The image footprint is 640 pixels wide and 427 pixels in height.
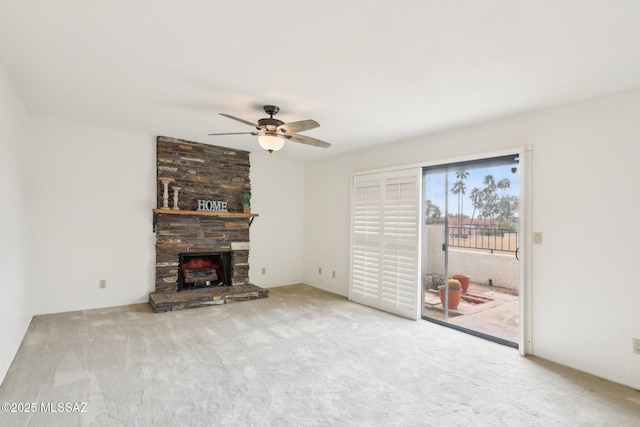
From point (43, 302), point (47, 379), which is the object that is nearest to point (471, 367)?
point (47, 379)

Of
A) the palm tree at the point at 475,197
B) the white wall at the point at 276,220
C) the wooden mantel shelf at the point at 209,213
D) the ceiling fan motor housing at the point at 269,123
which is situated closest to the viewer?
the ceiling fan motor housing at the point at 269,123

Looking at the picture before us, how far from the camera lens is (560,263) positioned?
305 cm

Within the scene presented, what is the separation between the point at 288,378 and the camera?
2635mm

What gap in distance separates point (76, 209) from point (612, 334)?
6.10m

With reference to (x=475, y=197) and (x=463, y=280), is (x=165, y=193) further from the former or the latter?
(x=463, y=280)

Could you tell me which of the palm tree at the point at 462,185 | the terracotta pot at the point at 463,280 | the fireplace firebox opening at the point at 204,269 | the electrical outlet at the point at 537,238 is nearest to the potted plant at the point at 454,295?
the terracotta pot at the point at 463,280

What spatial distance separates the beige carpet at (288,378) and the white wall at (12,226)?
0.81 ft

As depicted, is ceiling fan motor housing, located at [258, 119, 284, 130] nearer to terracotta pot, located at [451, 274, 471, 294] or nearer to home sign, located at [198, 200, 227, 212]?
home sign, located at [198, 200, 227, 212]

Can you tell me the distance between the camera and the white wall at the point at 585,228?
2.68m

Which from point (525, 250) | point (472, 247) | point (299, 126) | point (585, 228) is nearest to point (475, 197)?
point (472, 247)

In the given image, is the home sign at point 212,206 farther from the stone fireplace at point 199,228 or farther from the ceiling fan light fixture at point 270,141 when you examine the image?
the ceiling fan light fixture at point 270,141

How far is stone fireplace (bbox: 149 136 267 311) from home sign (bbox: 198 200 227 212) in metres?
0.07

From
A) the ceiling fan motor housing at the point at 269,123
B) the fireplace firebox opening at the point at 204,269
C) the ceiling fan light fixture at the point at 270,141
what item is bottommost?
the fireplace firebox opening at the point at 204,269

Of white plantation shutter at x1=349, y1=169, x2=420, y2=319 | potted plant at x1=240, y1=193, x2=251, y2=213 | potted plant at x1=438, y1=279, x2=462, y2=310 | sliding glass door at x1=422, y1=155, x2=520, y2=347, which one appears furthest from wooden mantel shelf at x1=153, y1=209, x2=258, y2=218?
potted plant at x1=438, y1=279, x2=462, y2=310
